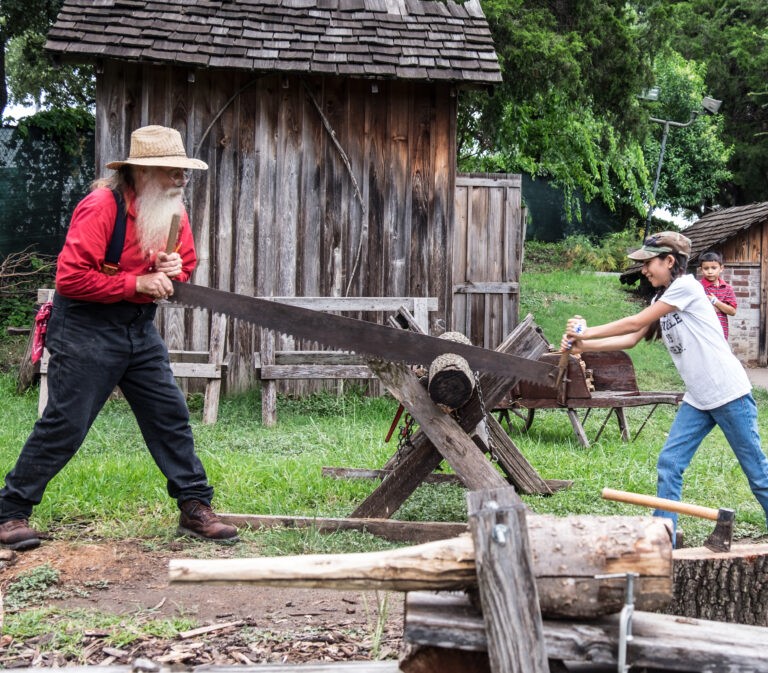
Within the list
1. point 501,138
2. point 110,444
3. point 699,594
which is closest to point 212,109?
point 110,444

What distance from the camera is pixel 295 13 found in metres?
9.95

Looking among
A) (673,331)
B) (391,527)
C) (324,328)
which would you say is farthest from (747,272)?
(324,328)

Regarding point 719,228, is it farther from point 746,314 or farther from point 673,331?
point 673,331

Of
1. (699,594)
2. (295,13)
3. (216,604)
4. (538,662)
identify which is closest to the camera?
(538,662)

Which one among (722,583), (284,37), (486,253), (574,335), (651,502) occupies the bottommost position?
(722,583)

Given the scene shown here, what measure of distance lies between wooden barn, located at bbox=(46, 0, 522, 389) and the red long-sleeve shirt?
5.02 meters

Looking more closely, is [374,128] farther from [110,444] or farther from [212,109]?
[110,444]

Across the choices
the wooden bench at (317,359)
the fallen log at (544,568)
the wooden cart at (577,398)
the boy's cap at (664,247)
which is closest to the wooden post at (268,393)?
the wooden bench at (317,359)

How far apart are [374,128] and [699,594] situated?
7377 millimetres

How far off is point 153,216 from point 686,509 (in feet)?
10.5

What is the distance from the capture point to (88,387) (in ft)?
16.1

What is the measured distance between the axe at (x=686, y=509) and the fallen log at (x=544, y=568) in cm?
56

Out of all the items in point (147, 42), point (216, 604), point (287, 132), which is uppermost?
point (147, 42)

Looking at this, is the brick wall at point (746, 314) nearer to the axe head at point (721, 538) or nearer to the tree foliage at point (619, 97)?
the tree foliage at point (619, 97)
